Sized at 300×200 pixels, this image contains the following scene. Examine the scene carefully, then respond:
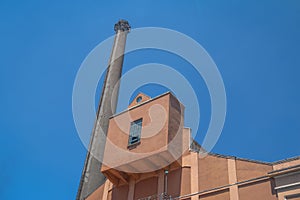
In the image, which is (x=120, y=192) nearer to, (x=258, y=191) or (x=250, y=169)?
(x=250, y=169)

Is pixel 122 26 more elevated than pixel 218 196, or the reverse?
pixel 122 26

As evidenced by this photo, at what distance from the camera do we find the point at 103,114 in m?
32.3

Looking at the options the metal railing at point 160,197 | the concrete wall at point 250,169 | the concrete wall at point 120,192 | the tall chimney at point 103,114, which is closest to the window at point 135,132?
the concrete wall at point 120,192

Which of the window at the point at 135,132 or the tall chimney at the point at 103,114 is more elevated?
the tall chimney at the point at 103,114

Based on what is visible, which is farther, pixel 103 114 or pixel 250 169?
pixel 103 114

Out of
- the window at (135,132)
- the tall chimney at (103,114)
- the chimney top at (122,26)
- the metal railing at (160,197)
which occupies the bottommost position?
the metal railing at (160,197)

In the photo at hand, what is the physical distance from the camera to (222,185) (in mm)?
15734

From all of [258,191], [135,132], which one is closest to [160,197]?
[135,132]

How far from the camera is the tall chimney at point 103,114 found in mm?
28047

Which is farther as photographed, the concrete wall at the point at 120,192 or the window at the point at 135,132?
the window at the point at 135,132

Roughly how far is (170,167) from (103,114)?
15.2 metres

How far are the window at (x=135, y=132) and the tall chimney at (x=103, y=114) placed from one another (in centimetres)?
883

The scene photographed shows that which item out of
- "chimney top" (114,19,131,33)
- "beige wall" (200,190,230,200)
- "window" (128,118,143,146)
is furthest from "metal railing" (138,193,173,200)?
"chimney top" (114,19,131,33)

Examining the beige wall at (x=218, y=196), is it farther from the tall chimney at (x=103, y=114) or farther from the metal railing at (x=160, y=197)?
the tall chimney at (x=103, y=114)
